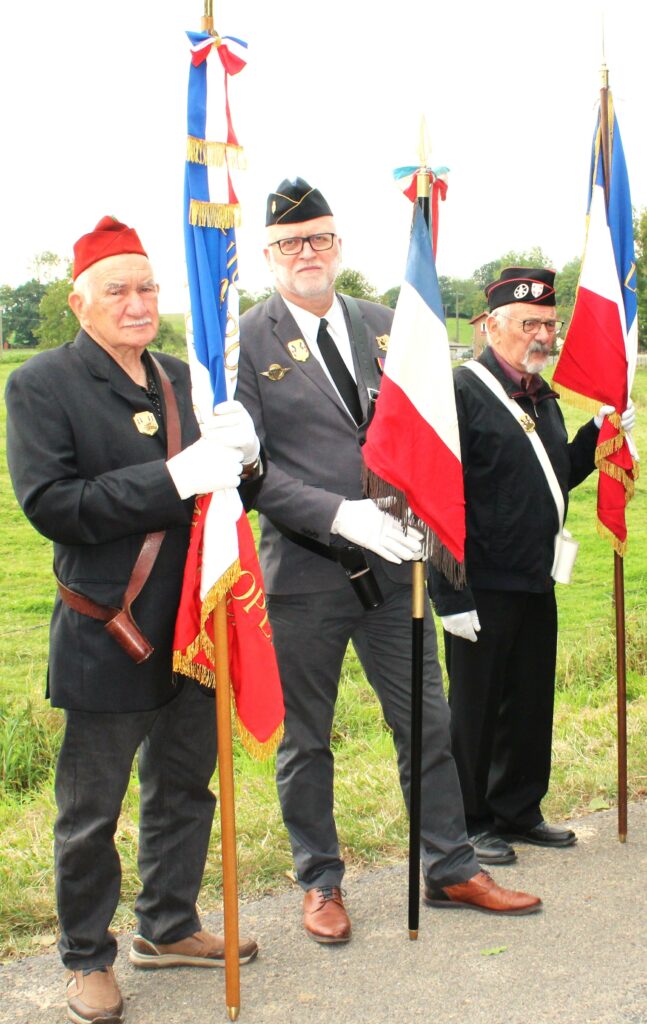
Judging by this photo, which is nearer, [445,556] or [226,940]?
[226,940]

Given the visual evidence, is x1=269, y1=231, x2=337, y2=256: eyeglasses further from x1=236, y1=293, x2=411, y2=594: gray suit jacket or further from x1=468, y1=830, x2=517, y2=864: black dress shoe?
x1=468, y1=830, x2=517, y2=864: black dress shoe

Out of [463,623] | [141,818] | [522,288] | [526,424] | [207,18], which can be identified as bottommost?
[141,818]

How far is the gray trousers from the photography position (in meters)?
3.97

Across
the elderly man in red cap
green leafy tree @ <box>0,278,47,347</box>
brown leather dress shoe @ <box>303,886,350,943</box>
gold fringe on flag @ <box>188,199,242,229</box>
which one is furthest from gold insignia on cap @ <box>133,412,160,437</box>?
green leafy tree @ <box>0,278,47,347</box>

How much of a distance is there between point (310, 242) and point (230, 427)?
0.92m

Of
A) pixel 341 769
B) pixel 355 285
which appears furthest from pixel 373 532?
pixel 355 285

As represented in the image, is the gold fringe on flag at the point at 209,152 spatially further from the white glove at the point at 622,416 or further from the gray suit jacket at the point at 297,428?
the white glove at the point at 622,416

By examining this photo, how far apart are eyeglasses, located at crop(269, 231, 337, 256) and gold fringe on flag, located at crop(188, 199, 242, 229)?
1.88 feet

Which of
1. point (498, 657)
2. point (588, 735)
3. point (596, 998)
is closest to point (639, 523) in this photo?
point (588, 735)

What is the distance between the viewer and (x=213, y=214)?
3.34 metres

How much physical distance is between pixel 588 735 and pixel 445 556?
236 cm

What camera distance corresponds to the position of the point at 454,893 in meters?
3.98

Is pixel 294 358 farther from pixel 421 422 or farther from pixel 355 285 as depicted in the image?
pixel 355 285

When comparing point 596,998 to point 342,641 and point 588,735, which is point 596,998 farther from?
point 588,735
